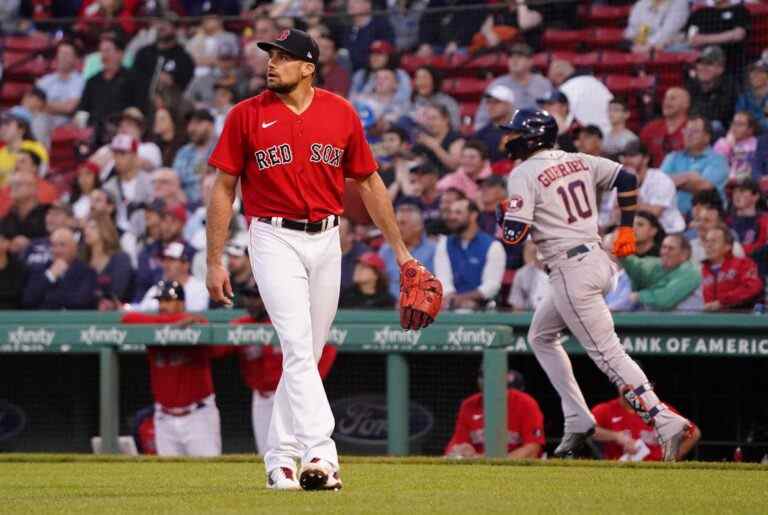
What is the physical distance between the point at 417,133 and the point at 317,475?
6850mm

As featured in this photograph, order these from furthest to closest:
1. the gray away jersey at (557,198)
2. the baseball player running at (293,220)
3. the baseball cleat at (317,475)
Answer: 1. the gray away jersey at (557,198)
2. the baseball player running at (293,220)
3. the baseball cleat at (317,475)

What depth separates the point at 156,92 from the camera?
46.3 ft

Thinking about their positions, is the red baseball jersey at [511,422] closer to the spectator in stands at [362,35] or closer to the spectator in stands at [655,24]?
the spectator in stands at [655,24]

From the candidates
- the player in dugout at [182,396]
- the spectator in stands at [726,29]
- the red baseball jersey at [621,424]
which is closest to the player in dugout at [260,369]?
the player in dugout at [182,396]

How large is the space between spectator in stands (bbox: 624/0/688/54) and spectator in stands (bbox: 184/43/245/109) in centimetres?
383

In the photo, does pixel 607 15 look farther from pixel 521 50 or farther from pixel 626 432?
pixel 626 432

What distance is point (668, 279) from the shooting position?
32.9 ft

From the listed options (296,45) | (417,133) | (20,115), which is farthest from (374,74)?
(296,45)

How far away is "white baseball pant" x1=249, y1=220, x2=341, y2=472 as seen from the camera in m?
5.80

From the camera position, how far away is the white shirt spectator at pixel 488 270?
35.3ft

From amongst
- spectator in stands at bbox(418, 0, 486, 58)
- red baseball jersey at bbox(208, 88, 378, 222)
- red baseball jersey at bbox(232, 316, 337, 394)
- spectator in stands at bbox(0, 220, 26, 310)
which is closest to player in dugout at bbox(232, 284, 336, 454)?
red baseball jersey at bbox(232, 316, 337, 394)

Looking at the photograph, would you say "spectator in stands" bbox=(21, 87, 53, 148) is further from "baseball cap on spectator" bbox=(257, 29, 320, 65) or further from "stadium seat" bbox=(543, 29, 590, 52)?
"baseball cap on spectator" bbox=(257, 29, 320, 65)

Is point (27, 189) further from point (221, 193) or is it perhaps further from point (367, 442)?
point (221, 193)

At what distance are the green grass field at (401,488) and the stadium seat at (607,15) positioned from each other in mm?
5482
